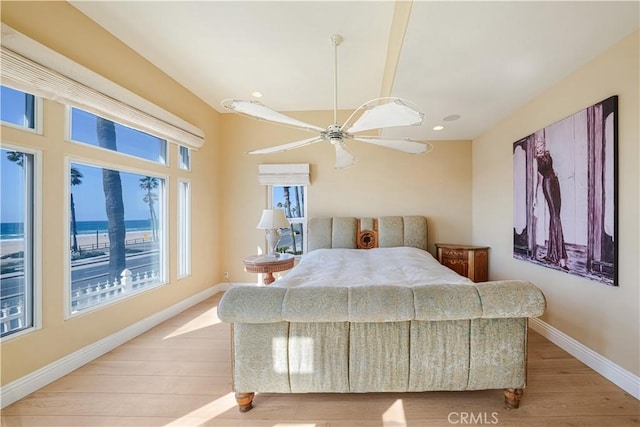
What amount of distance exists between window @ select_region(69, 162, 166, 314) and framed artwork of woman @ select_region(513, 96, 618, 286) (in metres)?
4.17

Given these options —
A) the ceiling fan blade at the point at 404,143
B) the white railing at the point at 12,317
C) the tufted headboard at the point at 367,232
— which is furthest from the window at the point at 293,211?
the white railing at the point at 12,317

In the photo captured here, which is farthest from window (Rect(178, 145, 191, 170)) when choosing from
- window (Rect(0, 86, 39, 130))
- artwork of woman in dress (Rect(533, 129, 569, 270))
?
artwork of woman in dress (Rect(533, 129, 569, 270))

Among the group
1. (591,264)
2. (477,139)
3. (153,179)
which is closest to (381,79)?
(477,139)

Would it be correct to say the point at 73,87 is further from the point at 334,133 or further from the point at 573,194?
the point at 573,194

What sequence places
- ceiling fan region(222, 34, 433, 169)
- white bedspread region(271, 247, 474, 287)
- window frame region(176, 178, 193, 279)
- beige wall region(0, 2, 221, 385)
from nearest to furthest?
1. ceiling fan region(222, 34, 433, 169)
2. beige wall region(0, 2, 221, 385)
3. white bedspread region(271, 247, 474, 287)
4. window frame region(176, 178, 193, 279)

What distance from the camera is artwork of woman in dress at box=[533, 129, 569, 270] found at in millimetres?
2344

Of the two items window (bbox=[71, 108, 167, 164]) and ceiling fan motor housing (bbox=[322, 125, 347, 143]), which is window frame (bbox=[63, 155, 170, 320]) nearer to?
window (bbox=[71, 108, 167, 164])

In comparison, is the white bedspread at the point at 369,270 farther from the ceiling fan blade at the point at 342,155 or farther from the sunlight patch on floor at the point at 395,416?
the ceiling fan blade at the point at 342,155

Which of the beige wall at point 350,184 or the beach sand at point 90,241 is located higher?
the beige wall at point 350,184

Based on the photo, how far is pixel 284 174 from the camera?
4.12 m

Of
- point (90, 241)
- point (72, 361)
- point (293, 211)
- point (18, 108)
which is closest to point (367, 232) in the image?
point (293, 211)

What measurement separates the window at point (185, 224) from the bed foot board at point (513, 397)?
3595 mm

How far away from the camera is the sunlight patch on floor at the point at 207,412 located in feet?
5.24

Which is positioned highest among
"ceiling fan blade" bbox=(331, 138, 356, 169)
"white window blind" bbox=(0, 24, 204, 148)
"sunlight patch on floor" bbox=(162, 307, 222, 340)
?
"white window blind" bbox=(0, 24, 204, 148)
